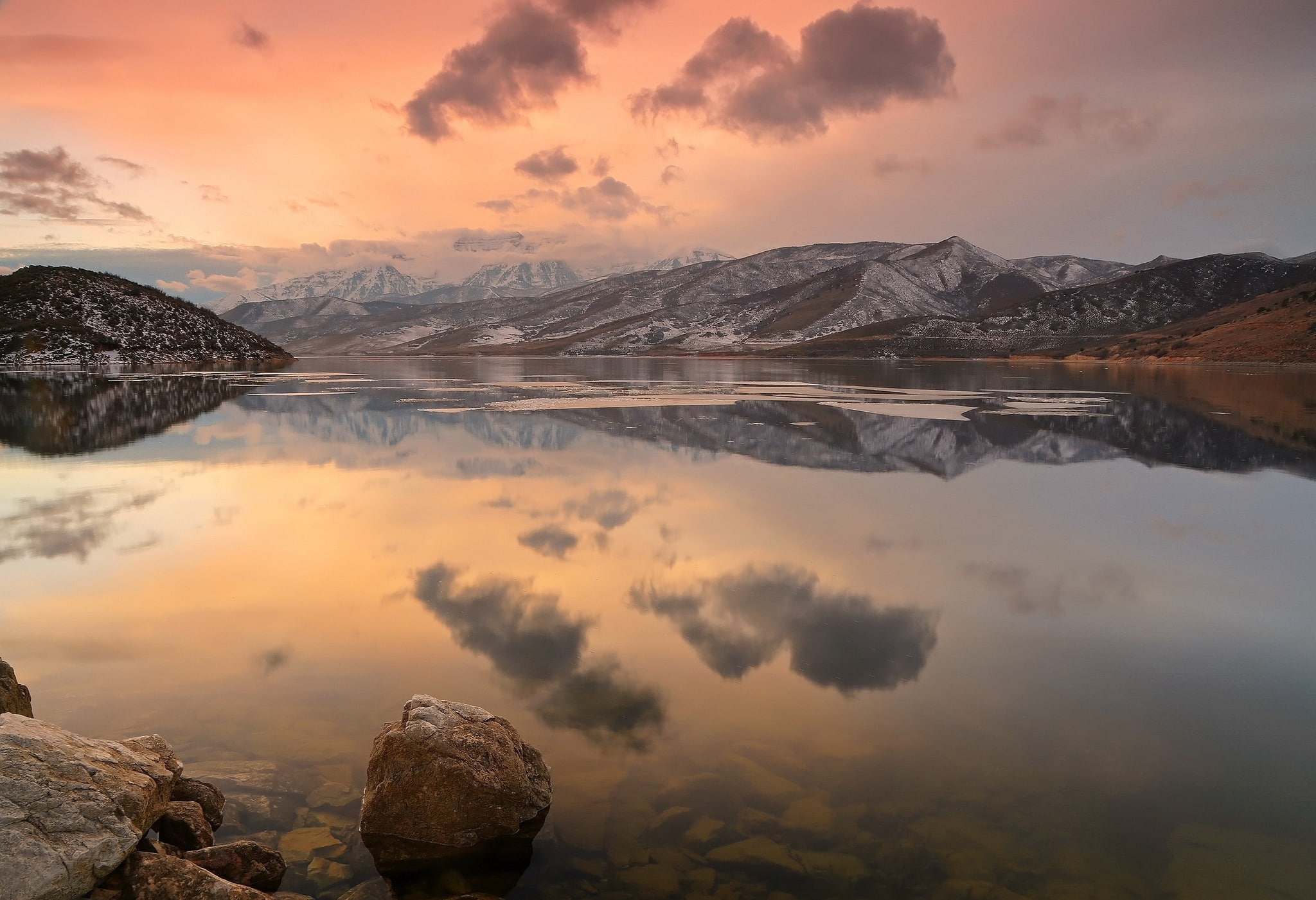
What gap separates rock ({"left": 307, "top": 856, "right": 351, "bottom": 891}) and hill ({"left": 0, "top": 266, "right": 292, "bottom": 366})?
12764cm

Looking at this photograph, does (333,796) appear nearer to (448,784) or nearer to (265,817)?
(265,817)

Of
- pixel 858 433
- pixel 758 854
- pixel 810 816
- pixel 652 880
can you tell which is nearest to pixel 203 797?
pixel 652 880

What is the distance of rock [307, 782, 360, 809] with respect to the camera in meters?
Result: 7.94

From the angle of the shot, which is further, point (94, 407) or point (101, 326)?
point (101, 326)

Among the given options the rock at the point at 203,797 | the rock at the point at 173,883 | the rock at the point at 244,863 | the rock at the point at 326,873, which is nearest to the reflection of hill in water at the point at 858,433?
the rock at the point at 326,873

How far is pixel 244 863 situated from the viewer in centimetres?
663

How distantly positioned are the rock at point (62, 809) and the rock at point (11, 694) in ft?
5.92

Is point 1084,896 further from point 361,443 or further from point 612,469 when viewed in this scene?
point 361,443

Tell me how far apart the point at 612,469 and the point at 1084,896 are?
2024 centimetres

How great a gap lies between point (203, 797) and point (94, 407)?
161 feet

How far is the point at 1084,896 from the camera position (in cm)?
667

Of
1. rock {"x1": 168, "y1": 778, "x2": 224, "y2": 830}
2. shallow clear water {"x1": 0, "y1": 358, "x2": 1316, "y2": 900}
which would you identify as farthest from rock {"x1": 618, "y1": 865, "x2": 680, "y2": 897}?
rock {"x1": 168, "y1": 778, "x2": 224, "y2": 830}

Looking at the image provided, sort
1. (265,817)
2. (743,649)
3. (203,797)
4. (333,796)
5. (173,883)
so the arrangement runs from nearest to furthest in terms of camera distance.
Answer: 1. (173,883)
2. (203,797)
3. (265,817)
4. (333,796)
5. (743,649)

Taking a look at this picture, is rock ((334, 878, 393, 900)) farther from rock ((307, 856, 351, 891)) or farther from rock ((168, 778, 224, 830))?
rock ((168, 778, 224, 830))
